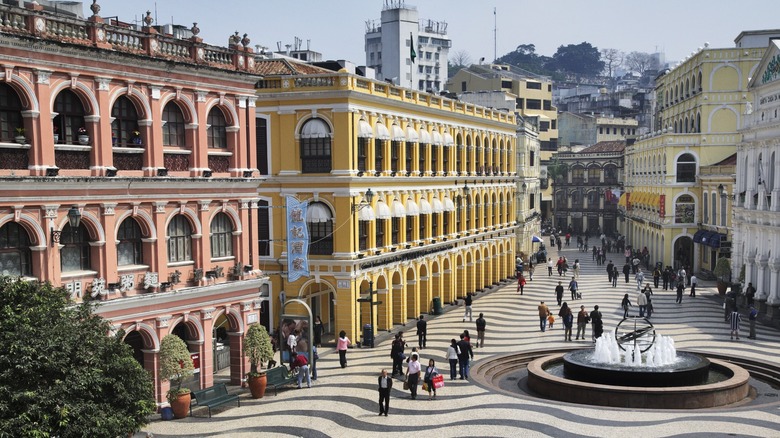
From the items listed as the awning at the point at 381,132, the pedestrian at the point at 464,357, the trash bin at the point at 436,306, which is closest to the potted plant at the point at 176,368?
the pedestrian at the point at 464,357

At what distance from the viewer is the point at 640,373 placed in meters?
28.3

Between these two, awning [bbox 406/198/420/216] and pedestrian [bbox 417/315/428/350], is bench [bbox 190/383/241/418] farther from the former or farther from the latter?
awning [bbox 406/198/420/216]

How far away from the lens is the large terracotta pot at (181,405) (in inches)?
1029

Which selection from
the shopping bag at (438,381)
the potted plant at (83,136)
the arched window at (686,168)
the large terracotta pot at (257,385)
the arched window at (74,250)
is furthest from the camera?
the arched window at (686,168)

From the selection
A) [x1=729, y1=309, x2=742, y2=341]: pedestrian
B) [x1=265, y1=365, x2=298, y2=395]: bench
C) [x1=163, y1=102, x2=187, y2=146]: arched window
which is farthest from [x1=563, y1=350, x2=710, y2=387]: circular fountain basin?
[x1=163, y1=102, x2=187, y2=146]: arched window

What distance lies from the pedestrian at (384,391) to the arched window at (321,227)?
543 inches

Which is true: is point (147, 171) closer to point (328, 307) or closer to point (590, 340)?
point (328, 307)

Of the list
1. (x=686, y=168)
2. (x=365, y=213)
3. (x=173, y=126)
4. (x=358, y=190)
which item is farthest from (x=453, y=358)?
(x=686, y=168)

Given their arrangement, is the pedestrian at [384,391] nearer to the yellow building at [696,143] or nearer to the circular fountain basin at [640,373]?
the circular fountain basin at [640,373]

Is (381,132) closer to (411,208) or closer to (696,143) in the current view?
(411,208)

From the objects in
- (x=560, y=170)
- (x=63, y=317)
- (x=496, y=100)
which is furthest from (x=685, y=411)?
(x=560, y=170)

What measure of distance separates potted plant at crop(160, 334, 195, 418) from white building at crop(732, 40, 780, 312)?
31.2m

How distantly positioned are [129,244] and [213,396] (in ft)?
18.1

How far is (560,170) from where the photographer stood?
11794 centimetres
